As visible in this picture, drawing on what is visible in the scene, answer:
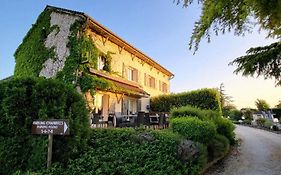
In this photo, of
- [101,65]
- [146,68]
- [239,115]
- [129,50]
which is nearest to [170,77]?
[146,68]

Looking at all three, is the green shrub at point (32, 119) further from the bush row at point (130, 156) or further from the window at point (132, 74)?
the window at point (132, 74)

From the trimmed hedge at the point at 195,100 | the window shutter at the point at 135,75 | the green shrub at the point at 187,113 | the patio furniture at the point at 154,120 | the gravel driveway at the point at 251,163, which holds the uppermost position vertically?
the window shutter at the point at 135,75

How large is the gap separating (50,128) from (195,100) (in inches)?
597

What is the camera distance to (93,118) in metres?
13.1

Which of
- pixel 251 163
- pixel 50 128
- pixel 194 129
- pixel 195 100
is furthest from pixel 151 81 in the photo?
pixel 50 128

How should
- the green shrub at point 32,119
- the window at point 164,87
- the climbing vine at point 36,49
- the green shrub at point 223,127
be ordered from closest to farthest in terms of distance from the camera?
1. the green shrub at point 32,119
2. the green shrub at point 223,127
3. the climbing vine at point 36,49
4. the window at point 164,87

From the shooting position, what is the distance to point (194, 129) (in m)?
10.3

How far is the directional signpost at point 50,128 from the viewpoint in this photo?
7.15 metres

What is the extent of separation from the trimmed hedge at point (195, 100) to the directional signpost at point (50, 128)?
14.6 metres

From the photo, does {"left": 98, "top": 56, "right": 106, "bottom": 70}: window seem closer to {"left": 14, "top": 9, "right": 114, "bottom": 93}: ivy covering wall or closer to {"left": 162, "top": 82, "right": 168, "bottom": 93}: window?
{"left": 14, "top": 9, "right": 114, "bottom": 93}: ivy covering wall

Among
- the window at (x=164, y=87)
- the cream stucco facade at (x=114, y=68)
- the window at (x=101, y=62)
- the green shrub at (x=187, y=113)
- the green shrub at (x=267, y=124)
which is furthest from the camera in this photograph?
the window at (x=164, y=87)

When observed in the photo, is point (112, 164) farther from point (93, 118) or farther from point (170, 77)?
point (170, 77)

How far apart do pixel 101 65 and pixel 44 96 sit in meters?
11.6

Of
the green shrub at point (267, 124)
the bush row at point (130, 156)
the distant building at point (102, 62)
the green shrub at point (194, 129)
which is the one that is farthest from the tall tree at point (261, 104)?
the bush row at point (130, 156)
